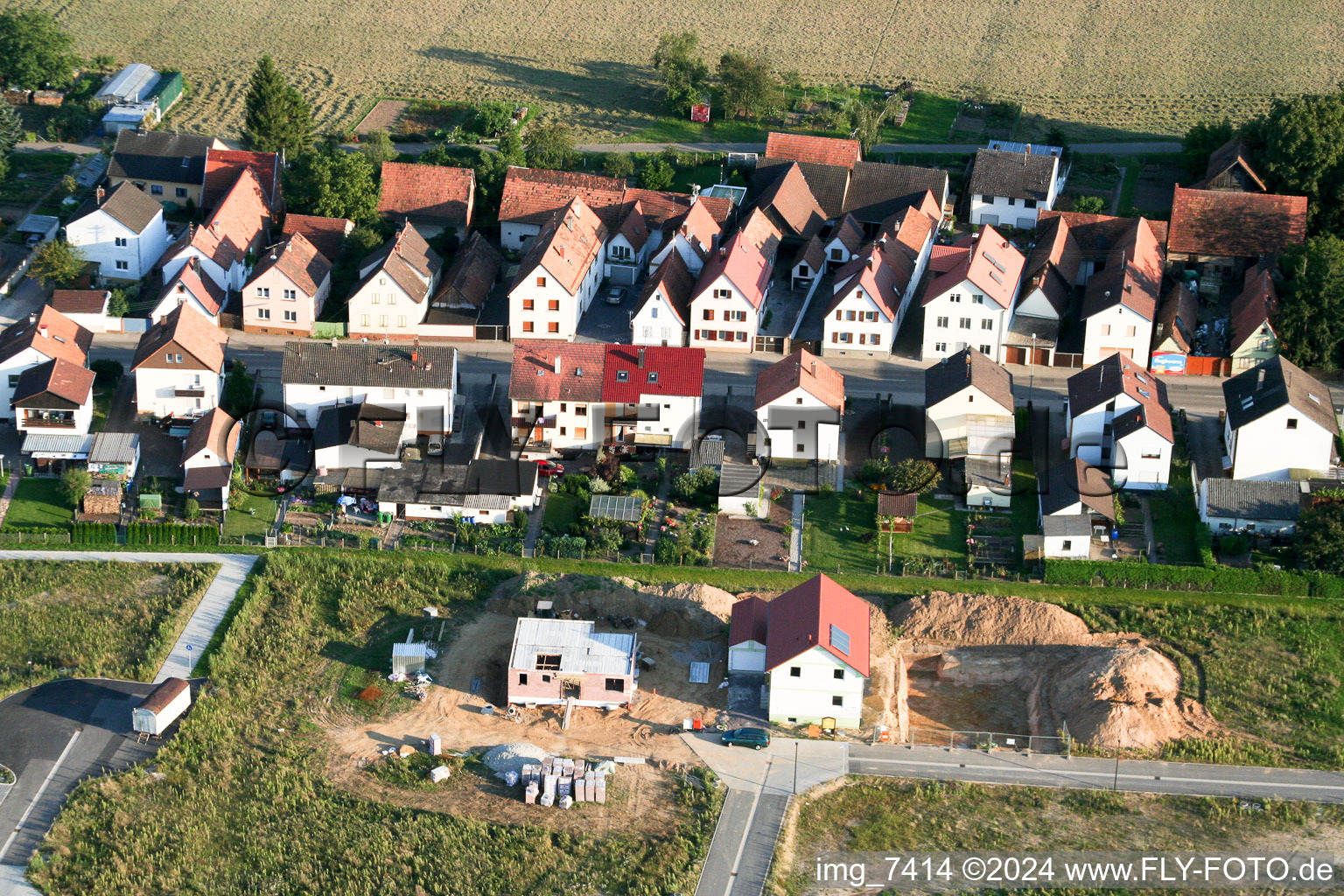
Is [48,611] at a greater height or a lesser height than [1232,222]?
lesser

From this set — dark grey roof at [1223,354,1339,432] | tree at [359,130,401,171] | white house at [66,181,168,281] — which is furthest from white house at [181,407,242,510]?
dark grey roof at [1223,354,1339,432]

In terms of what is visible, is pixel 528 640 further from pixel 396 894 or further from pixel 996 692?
pixel 996 692

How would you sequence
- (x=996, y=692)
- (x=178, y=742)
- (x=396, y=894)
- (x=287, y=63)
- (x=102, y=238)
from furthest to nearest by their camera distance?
(x=287, y=63) → (x=102, y=238) → (x=996, y=692) → (x=178, y=742) → (x=396, y=894)

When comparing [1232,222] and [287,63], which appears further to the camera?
[287,63]

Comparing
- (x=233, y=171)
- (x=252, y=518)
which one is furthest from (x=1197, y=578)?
(x=233, y=171)

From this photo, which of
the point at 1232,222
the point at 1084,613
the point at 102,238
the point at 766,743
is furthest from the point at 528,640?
the point at 1232,222

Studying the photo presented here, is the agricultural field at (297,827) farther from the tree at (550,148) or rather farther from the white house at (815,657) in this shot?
the tree at (550,148)

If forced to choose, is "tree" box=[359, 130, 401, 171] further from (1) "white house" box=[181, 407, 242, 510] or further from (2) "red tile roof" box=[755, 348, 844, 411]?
(2) "red tile roof" box=[755, 348, 844, 411]
